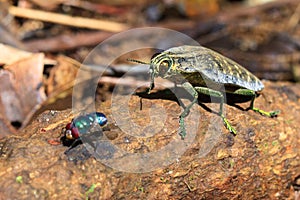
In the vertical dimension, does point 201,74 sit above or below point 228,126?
above

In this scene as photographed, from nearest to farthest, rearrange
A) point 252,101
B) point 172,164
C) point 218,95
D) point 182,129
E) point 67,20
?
1. point 172,164
2. point 182,129
3. point 218,95
4. point 252,101
5. point 67,20

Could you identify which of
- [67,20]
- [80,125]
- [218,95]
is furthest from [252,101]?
[67,20]

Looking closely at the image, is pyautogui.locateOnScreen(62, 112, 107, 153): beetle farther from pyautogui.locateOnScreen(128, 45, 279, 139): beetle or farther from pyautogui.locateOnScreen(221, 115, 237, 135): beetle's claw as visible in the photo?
pyautogui.locateOnScreen(221, 115, 237, 135): beetle's claw

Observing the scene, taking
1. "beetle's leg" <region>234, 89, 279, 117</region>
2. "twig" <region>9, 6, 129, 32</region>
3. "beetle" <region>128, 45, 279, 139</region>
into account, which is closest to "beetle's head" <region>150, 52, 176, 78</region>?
"beetle" <region>128, 45, 279, 139</region>

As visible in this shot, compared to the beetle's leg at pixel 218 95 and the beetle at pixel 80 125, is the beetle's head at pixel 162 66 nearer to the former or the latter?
the beetle's leg at pixel 218 95

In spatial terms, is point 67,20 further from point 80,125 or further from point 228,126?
point 228,126
